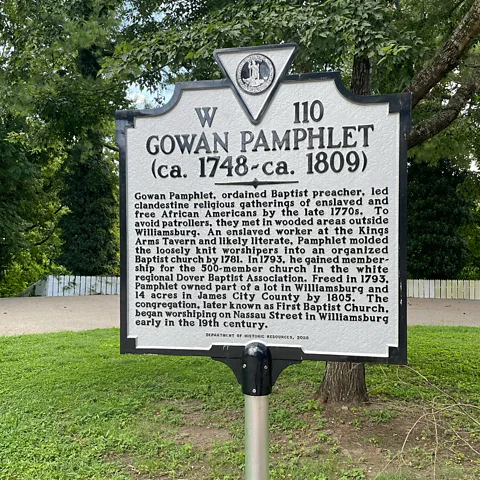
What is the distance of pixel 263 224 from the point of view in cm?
265

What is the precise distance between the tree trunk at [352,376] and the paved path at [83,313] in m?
6.49

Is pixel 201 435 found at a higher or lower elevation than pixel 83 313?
lower

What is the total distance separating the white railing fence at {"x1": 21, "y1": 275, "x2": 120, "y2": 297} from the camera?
16969mm

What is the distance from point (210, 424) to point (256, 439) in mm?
2205

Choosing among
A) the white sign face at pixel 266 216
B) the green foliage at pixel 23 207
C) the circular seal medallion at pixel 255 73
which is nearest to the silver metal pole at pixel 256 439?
the white sign face at pixel 266 216

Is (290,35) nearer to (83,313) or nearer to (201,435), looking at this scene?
(201,435)

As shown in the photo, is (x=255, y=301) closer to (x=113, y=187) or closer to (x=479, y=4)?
(x=479, y=4)

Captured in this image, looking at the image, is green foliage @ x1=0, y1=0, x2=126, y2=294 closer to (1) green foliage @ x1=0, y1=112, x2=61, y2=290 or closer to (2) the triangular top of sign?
(1) green foliage @ x1=0, y1=112, x2=61, y2=290

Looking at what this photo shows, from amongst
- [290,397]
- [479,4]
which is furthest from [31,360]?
[479,4]

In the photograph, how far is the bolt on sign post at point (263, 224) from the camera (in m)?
2.54

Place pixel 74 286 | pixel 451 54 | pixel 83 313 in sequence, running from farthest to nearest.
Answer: pixel 74 286 < pixel 83 313 < pixel 451 54

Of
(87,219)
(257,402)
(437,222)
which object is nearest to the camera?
(257,402)

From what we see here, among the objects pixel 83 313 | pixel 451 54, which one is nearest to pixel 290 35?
pixel 451 54

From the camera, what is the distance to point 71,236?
1767cm
